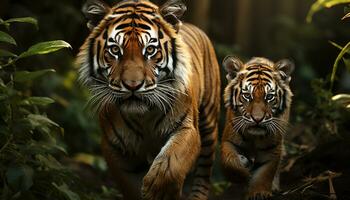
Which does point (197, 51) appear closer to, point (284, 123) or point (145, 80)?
point (284, 123)

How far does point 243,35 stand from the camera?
15453 millimetres

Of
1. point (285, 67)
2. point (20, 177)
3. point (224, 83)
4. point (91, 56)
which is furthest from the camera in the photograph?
point (224, 83)

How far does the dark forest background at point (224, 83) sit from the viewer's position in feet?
17.1

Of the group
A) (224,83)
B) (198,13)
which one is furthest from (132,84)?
(198,13)

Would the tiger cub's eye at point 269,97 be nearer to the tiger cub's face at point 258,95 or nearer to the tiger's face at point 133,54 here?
the tiger cub's face at point 258,95

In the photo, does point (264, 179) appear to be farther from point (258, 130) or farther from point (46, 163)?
point (46, 163)

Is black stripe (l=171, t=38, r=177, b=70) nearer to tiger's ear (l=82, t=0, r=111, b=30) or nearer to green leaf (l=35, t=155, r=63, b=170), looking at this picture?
tiger's ear (l=82, t=0, r=111, b=30)

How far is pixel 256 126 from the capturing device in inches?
222

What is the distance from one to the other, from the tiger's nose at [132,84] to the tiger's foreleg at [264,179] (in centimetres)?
140

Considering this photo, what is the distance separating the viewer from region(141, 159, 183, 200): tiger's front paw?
485cm

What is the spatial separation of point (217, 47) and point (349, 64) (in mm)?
6298

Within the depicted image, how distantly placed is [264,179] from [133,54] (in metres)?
1.51

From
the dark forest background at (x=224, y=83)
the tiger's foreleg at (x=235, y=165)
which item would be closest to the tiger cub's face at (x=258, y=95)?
the tiger's foreleg at (x=235, y=165)

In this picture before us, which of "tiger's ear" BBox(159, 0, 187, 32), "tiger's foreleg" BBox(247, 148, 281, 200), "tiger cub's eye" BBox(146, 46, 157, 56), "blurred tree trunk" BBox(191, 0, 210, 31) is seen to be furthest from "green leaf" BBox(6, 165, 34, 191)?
"blurred tree trunk" BBox(191, 0, 210, 31)
